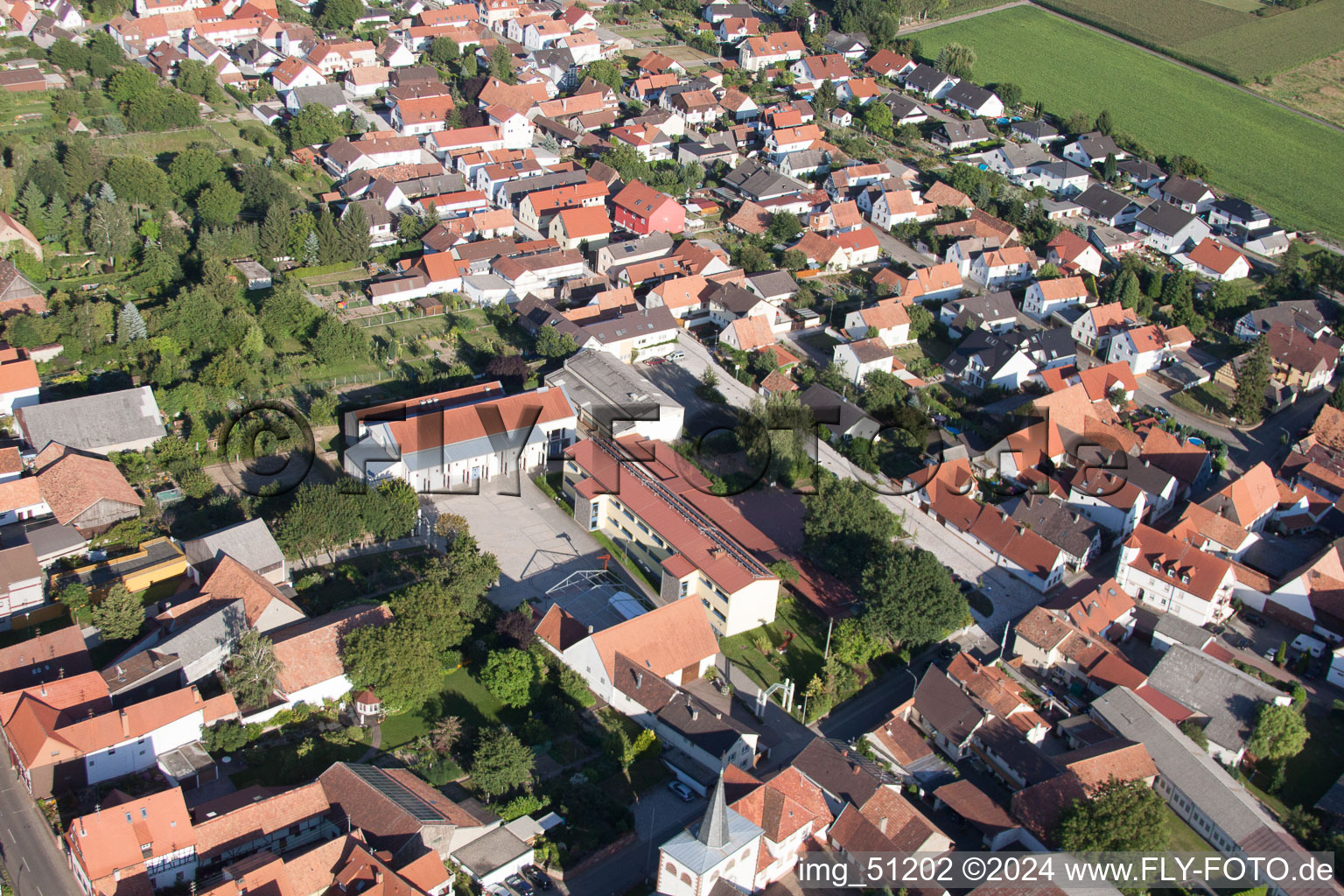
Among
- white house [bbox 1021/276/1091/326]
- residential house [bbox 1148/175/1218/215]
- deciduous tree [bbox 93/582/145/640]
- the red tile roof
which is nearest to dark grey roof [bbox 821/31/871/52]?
residential house [bbox 1148/175/1218/215]

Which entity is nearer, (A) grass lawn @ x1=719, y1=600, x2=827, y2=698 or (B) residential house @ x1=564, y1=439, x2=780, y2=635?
(A) grass lawn @ x1=719, y1=600, x2=827, y2=698

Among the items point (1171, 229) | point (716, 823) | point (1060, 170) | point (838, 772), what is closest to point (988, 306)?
point (1171, 229)

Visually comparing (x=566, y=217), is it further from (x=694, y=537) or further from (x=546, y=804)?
(x=546, y=804)

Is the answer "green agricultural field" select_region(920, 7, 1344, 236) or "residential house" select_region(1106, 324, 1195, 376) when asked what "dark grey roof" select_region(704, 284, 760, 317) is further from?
"green agricultural field" select_region(920, 7, 1344, 236)

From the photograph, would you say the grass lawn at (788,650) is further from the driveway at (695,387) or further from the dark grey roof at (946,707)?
the driveway at (695,387)

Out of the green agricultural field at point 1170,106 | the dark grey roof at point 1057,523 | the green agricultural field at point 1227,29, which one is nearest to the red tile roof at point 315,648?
the dark grey roof at point 1057,523

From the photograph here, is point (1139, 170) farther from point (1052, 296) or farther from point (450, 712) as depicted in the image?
point (450, 712)

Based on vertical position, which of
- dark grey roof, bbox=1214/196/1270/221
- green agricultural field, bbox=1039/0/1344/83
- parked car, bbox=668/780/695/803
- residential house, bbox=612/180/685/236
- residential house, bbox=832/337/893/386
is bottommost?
parked car, bbox=668/780/695/803
